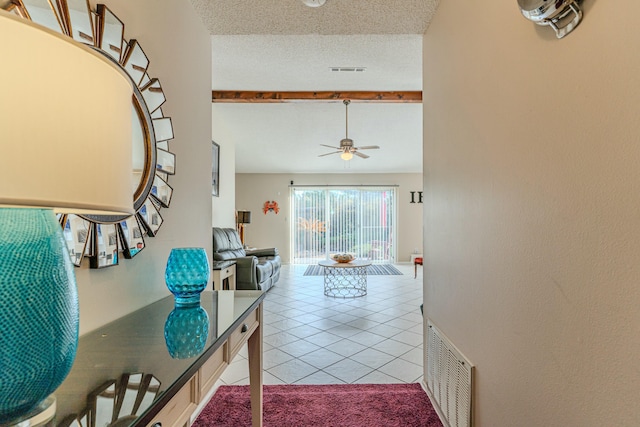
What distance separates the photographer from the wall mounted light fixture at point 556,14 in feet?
2.97

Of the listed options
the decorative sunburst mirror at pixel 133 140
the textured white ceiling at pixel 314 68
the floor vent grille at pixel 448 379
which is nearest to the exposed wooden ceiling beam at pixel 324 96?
the textured white ceiling at pixel 314 68

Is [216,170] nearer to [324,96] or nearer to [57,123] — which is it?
[324,96]

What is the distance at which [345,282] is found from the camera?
635 cm

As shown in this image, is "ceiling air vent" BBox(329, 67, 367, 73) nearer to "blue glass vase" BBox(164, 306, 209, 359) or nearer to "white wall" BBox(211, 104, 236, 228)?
"white wall" BBox(211, 104, 236, 228)

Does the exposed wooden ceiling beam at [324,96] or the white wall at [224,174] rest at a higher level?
the exposed wooden ceiling beam at [324,96]

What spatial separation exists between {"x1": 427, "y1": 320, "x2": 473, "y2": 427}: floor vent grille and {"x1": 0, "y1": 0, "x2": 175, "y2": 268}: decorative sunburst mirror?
155 cm

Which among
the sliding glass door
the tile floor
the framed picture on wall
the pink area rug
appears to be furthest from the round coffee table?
the pink area rug

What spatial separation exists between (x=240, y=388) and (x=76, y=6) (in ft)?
7.49

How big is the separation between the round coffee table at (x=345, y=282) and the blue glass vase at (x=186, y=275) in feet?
Result: 13.3

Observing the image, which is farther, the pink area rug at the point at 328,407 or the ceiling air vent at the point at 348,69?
the ceiling air vent at the point at 348,69

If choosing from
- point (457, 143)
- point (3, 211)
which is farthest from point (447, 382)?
point (3, 211)

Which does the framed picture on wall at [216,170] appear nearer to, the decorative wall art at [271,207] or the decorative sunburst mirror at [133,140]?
the decorative wall art at [271,207]

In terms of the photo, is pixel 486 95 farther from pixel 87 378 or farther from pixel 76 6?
pixel 87 378

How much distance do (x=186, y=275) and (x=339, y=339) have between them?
2.33m
